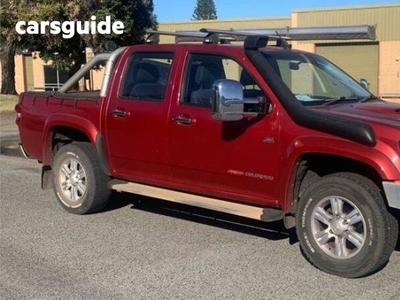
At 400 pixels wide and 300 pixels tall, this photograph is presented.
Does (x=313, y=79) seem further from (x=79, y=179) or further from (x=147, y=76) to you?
(x=79, y=179)

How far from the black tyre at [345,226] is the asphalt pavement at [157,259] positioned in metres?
0.15

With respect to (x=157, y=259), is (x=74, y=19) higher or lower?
higher

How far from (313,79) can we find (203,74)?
1.11 m

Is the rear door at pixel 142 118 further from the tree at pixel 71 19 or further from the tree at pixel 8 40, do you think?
the tree at pixel 8 40

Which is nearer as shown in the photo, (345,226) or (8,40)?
(345,226)

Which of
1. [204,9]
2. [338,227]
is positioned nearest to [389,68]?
[338,227]

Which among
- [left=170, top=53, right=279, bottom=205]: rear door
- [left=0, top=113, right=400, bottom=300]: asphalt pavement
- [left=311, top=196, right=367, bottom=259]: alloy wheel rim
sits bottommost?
[left=0, top=113, right=400, bottom=300]: asphalt pavement

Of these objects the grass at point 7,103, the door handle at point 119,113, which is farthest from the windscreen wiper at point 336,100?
the grass at point 7,103

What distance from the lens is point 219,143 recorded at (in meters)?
5.79

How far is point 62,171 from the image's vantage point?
7457 millimetres

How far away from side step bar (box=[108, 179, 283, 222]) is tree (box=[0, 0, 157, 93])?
53.7 feet

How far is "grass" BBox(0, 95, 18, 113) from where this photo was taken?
909 inches

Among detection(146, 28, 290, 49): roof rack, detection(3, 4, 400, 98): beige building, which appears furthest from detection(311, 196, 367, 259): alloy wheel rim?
detection(3, 4, 400, 98): beige building

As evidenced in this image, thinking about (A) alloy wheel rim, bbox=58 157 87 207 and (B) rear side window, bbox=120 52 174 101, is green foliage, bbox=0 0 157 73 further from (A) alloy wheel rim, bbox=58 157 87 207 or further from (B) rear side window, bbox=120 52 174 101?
(B) rear side window, bbox=120 52 174 101
